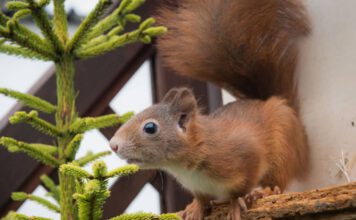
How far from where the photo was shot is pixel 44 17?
1.18 meters

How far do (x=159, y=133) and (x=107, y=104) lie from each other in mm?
875

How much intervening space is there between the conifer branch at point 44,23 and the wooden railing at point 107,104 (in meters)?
0.72

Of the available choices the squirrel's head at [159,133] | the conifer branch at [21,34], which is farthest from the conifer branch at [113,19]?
the squirrel's head at [159,133]

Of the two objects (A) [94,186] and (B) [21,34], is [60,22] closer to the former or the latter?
(B) [21,34]

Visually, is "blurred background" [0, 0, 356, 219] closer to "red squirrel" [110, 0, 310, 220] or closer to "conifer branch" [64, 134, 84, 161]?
"red squirrel" [110, 0, 310, 220]

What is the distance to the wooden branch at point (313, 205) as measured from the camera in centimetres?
91

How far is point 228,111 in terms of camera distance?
1.49 m

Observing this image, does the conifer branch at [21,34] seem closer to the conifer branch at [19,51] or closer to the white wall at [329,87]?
the conifer branch at [19,51]

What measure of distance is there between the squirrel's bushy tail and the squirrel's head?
1.08 feet

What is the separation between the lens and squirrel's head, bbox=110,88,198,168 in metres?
1.17

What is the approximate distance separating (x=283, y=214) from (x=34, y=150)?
0.54m

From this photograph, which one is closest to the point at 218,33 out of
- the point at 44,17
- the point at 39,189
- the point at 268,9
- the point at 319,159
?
the point at 268,9

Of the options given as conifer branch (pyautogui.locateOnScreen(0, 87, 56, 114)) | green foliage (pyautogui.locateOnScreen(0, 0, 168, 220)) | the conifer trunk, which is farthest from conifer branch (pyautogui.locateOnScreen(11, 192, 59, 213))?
conifer branch (pyautogui.locateOnScreen(0, 87, 56, 114))

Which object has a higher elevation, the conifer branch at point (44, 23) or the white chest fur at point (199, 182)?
the conifer branch at point (44, 23)
